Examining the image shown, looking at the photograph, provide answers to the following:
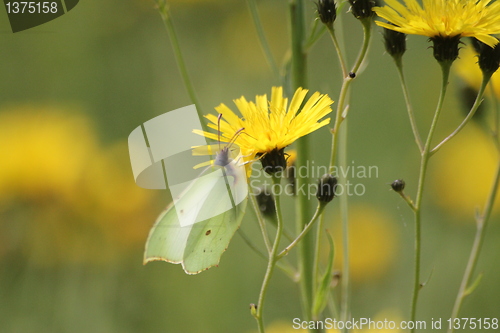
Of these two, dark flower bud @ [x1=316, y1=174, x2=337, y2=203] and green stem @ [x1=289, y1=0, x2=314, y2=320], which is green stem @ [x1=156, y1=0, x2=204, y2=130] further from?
dark flower bud @ [x1=316, y1=174, x2=337, y2=203]

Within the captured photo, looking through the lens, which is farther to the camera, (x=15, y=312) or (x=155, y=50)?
(x=155, y=50)

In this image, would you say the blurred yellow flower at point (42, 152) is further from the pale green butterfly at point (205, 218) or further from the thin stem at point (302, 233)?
the thin stem at point (302, 233)

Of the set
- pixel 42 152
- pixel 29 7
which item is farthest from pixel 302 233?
pixel 42 152

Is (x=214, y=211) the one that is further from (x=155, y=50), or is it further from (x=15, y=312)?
(x=155, y=50)

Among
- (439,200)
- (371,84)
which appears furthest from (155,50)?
(439,200)

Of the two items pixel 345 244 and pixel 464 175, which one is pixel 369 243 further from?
pixel 345 244

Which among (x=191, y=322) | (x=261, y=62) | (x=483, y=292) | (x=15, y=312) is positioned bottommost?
(x=483, y=292)

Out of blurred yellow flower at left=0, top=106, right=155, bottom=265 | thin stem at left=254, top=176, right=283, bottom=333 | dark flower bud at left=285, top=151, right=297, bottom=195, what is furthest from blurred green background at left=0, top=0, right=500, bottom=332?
thin stem at left=254, top=176, right=283, bottom=333
